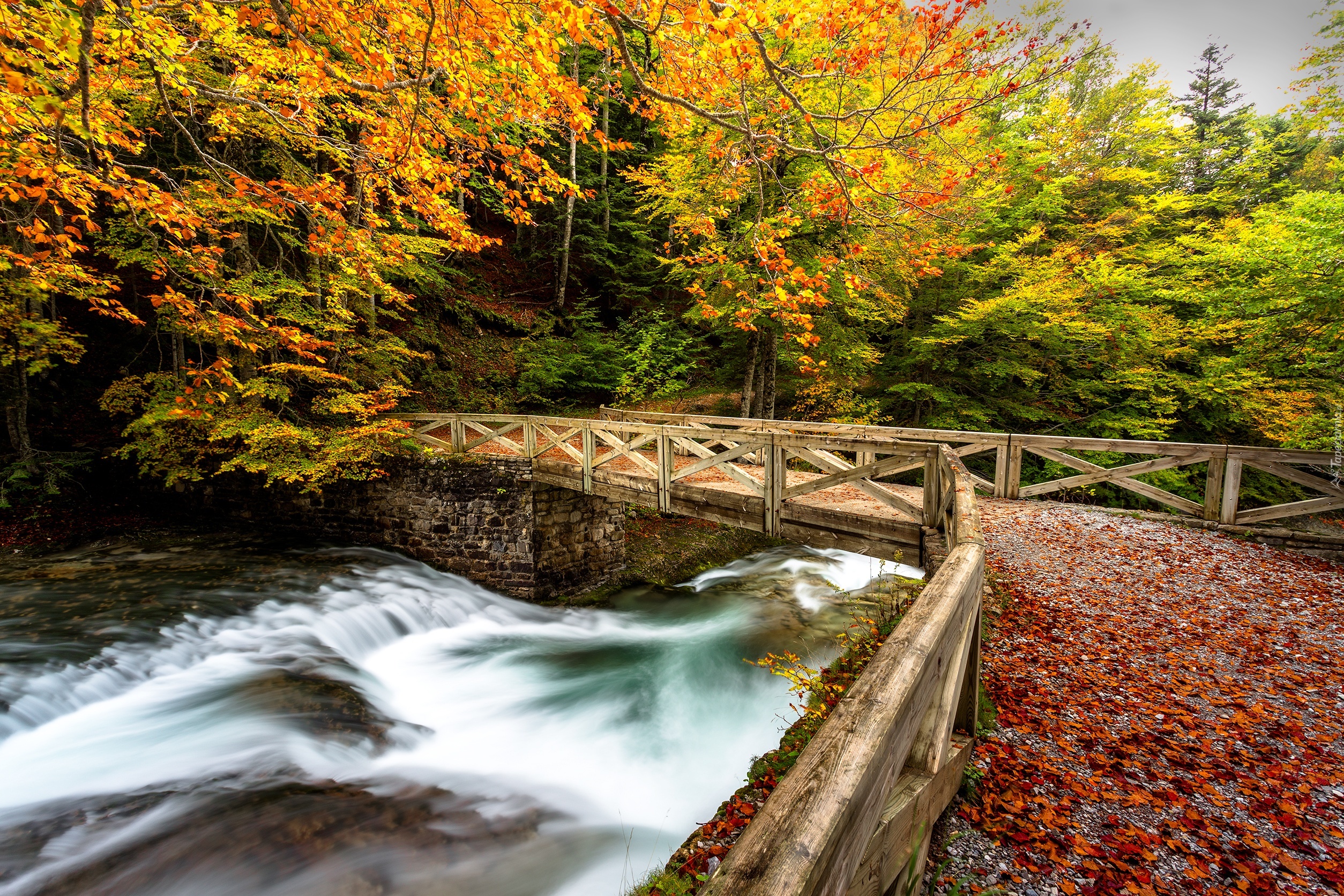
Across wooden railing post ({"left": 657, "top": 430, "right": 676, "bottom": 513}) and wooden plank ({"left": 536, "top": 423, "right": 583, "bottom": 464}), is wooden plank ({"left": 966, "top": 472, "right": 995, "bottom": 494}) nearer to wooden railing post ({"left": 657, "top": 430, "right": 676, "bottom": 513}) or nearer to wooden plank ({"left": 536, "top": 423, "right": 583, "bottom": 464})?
wooden railing post ({"left": 657, "top": 430, "right": 676, "bottom": 513})

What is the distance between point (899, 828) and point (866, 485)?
4376 millimetres

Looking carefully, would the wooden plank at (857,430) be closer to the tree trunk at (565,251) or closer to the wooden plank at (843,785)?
the wooden plank at (843,785)

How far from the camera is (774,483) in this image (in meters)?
6.54

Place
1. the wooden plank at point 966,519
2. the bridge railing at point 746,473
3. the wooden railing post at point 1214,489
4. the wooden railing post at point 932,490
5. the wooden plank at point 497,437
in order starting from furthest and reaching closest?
the wooden plank at point 497,437, the wooden railing post at point 1214,489, the bridge railing at point 746,473, the wooden railing post at point 932,490, the wooden plank at point 966,519

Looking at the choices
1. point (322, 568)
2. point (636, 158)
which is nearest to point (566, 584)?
point (322, 568)

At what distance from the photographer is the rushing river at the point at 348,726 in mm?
3705

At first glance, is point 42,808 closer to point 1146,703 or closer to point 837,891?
point 837,891

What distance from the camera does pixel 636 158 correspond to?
22.1 m

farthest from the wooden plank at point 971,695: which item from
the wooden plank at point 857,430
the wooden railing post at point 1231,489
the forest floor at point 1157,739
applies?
the wooden railing post at point 1231,489

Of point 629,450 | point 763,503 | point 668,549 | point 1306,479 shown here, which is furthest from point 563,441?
point 1306,479

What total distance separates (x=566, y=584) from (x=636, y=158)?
756 inches

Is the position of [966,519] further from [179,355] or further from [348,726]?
[179,355]

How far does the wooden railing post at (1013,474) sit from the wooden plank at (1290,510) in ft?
8.36

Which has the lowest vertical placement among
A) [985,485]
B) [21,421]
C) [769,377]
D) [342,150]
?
[985,485]
